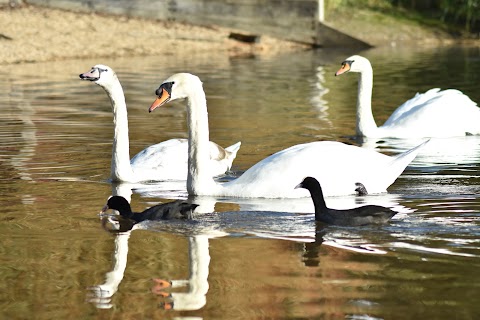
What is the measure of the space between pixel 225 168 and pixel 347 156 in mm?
2145

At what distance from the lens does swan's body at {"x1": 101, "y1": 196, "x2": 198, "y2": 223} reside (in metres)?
8.79

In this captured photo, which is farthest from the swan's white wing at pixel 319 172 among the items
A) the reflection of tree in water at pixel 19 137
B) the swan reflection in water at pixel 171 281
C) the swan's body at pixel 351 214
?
the reflection of tree in water at pixel 19 137

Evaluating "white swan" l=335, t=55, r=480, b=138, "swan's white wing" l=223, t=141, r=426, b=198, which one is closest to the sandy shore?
Answer: "white swan" l=335, t=55, r=480, b=138

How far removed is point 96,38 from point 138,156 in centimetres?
1590

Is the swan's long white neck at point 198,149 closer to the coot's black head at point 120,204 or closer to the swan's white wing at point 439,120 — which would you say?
the coot's black head at point 120,204

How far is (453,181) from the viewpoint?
10.6m

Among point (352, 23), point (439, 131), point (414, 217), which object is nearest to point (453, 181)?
point (414, 217)

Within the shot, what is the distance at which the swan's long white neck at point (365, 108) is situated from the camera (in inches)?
580

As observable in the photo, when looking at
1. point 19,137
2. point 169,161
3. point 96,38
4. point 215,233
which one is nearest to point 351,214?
point 215,233

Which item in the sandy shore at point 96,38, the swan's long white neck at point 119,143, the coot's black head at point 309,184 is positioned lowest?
the sandy shore at point 96,38

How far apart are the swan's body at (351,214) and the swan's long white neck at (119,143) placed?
110 inches

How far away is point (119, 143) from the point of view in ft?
36.4

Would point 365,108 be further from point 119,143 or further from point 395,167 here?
point 395,167

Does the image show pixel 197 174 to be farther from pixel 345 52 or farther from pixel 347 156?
pixel 345 52
